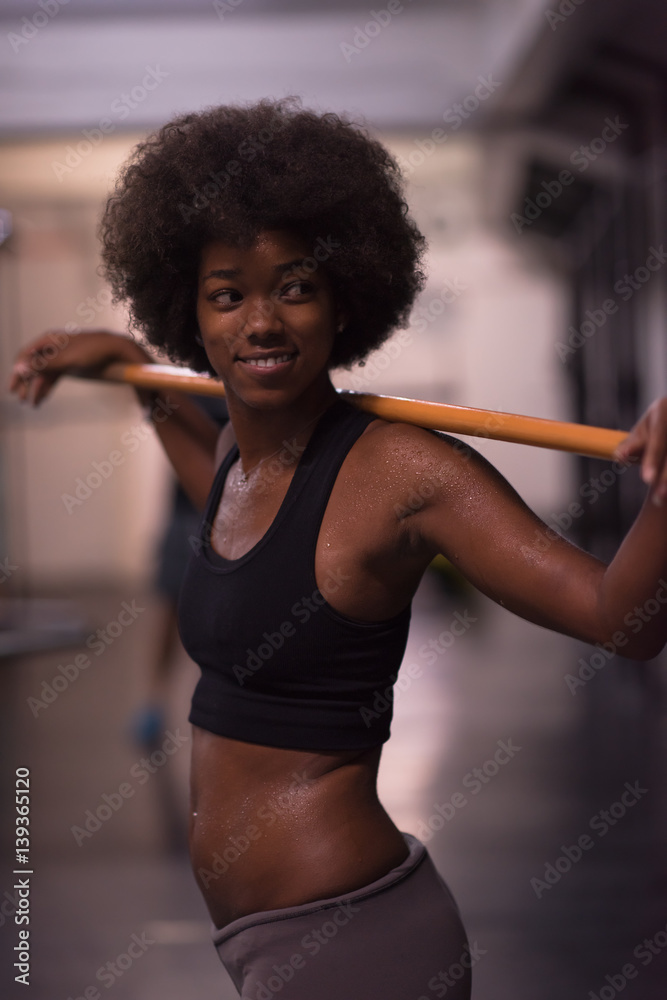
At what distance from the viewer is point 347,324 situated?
1.21 meters

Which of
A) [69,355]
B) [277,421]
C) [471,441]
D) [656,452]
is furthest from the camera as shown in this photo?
[471,441]

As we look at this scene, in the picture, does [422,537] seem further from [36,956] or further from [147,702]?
[147,702]

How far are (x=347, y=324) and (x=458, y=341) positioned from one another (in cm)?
780

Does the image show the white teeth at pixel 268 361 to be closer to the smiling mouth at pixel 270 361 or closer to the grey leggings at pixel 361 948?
the smiling mouth at pixel 270 361

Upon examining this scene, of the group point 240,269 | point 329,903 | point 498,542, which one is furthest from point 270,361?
point 329,903

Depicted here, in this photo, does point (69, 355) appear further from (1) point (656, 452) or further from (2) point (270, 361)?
(1) point (656, 452)

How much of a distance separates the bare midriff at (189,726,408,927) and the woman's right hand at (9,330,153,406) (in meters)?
0.70

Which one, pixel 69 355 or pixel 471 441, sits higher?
pixel 69 355

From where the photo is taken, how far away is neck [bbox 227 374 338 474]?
1.13m

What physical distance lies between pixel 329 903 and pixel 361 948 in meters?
0.06

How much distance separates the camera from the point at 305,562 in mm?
1025

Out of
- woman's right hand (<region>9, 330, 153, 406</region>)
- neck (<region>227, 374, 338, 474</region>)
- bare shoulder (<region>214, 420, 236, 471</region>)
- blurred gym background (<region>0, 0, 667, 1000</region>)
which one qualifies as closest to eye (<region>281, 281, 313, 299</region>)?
neck (<region>227, 374, 338, 474</region>)

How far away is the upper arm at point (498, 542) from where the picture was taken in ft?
2.86

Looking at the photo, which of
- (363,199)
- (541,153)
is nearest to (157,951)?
→ (363,199)
